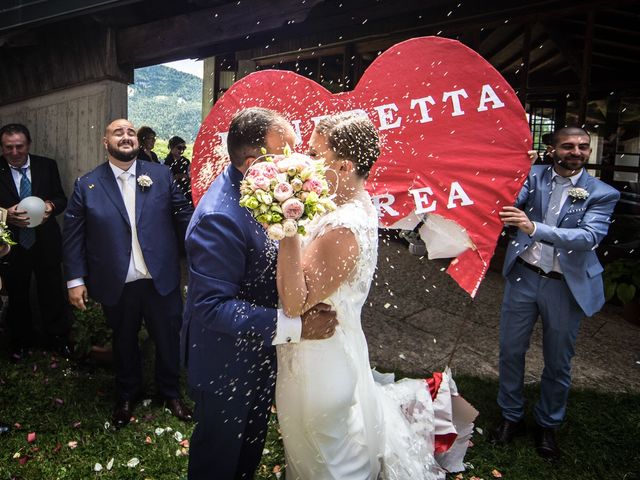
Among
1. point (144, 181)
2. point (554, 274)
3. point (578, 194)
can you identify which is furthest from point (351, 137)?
point (144, 181)

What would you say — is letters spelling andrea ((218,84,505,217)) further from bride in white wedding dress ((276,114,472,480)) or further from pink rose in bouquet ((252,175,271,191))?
pink rose in bouquet ((252,175,271,191))

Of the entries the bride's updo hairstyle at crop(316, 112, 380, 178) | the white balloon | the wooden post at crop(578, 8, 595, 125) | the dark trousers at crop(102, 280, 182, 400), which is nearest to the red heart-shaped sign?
the bride's updo hairstyle at crop(316, 112, 380, 178)

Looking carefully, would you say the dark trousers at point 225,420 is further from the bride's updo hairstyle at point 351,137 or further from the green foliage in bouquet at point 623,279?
the green foliage in bouquet at point 623,279

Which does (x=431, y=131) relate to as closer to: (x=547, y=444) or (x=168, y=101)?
(x=547, y=444)

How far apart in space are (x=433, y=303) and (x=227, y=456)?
488cm

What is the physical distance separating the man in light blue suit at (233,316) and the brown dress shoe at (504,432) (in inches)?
76.9

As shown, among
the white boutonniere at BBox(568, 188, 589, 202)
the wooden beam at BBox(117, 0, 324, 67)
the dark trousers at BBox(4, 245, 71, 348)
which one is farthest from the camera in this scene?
the dark trousers at BBox(4, 245, 71, 348)

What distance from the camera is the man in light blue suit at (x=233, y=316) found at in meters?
2.12

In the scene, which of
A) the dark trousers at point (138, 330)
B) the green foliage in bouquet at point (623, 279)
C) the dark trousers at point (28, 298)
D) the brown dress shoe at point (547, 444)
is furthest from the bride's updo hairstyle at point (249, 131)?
the green foliage in bouquet at point (623, 279)

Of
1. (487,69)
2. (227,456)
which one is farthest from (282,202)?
(487,69)

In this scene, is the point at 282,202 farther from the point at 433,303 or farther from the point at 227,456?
the point at 433,303

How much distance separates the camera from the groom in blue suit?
3.72m

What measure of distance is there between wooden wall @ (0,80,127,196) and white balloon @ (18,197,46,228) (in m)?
0.82

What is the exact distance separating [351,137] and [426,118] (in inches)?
32.8
